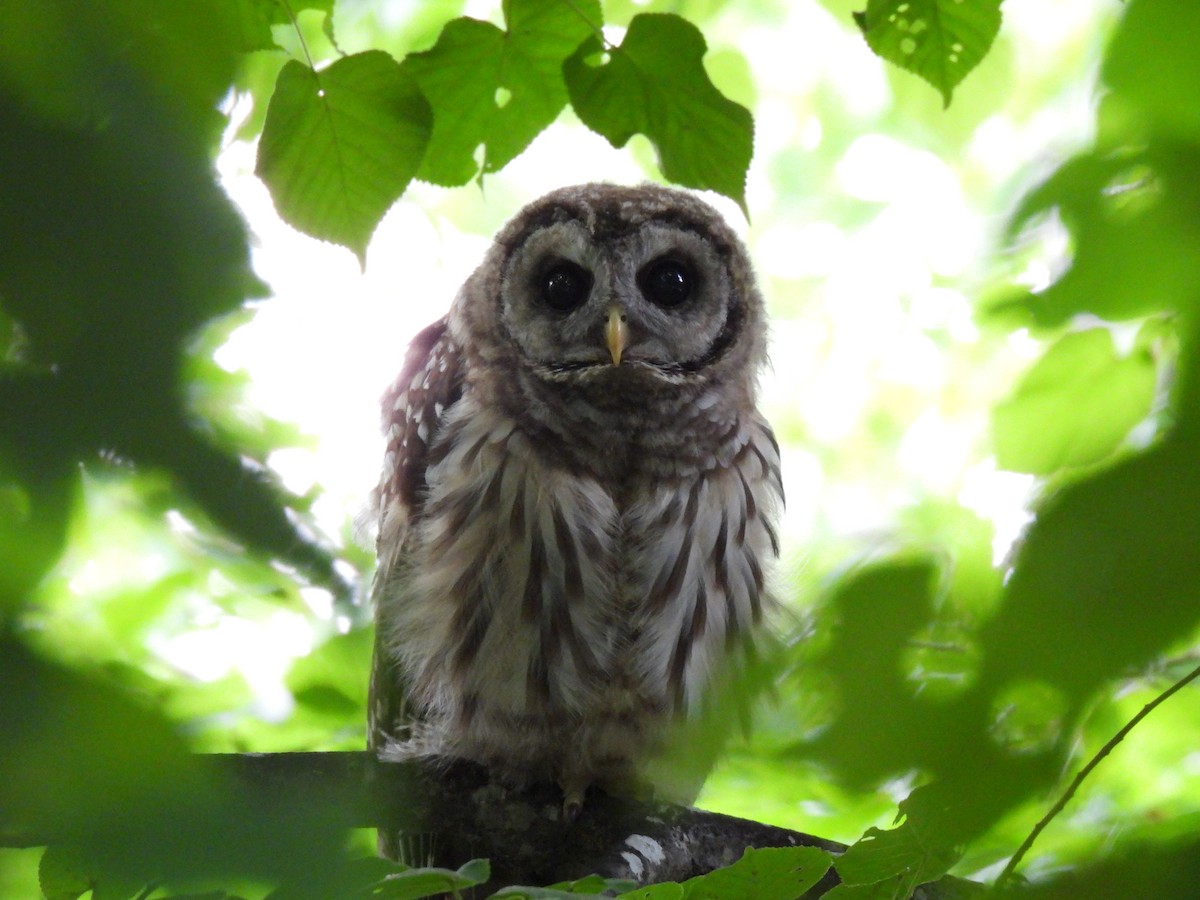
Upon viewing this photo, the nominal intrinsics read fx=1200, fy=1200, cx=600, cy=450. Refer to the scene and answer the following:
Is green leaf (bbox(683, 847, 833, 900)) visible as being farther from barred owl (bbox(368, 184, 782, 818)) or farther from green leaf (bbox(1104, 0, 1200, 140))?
barred owl (bbox(368, 184, 782, 818))

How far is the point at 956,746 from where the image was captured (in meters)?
0.51

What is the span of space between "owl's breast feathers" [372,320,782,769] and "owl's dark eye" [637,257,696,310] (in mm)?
385

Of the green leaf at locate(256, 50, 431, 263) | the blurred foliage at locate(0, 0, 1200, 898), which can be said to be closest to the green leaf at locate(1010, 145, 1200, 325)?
the blurred foliage at locate(0, 0, 1200, 898)

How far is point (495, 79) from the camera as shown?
2104mm

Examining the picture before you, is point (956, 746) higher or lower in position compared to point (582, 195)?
lower

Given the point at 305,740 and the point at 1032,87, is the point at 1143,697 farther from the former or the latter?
the point at 1032,87

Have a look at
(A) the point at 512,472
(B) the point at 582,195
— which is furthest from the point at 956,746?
(B) the point at 582,195

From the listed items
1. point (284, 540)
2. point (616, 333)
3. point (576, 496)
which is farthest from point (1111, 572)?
point (616, 333)

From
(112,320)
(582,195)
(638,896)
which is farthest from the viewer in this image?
(582,195)

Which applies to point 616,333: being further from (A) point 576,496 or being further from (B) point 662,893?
(B) point 662,893

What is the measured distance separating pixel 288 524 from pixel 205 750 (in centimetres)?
9

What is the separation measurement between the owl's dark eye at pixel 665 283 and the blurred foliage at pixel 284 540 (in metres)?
2.91

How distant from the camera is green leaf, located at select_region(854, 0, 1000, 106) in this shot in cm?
202

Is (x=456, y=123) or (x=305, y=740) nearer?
(x=456, y=123)
